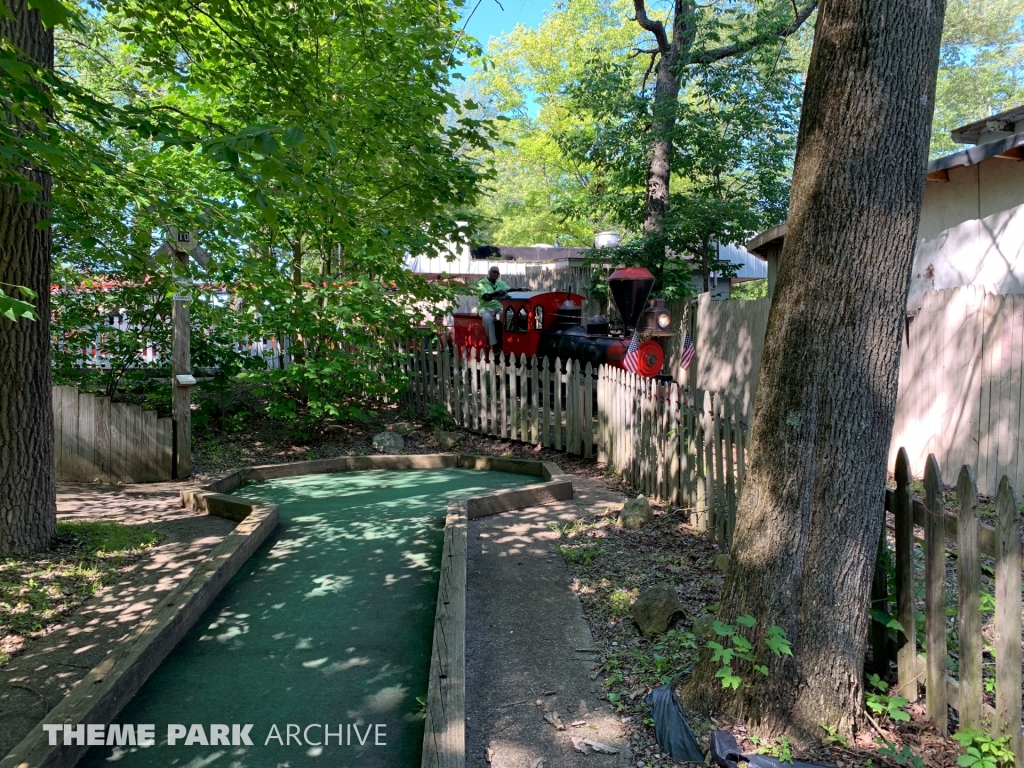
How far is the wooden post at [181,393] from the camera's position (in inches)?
366

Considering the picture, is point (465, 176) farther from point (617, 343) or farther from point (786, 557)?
point (786, 557)

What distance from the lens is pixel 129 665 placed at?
12.2 ft

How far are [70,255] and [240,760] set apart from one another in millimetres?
8871

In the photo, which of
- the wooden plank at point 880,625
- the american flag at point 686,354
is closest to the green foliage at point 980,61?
the american flag at point 686,354

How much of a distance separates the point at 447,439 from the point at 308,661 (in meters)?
7.69

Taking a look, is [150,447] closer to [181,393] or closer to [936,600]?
[181,393]

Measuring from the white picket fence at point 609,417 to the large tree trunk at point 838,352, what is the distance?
242 centimetres

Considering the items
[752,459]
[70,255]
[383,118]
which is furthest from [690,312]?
[752,459]

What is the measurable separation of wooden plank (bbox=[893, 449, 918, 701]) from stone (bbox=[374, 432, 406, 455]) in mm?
8729

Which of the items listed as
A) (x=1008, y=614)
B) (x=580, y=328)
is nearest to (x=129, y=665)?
(x=1008, y=614)

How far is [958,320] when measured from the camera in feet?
23.5

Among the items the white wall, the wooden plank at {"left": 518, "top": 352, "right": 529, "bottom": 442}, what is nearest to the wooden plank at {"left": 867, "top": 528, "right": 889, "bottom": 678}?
the white wall

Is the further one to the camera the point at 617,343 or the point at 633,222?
the point at 633,222

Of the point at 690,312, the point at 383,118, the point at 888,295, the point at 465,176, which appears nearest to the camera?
the point at 888,295
